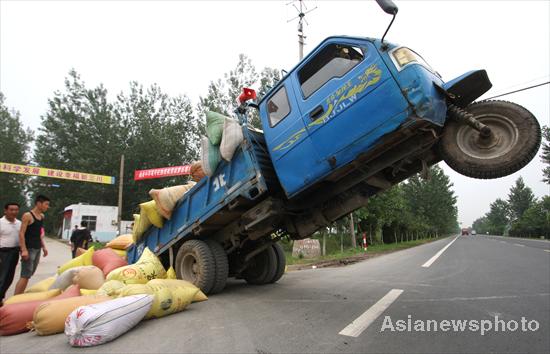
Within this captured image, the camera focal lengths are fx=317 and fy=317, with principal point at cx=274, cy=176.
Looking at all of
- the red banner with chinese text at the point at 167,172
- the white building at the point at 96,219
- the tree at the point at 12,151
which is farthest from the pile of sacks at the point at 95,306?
the tree at the point at 12,151

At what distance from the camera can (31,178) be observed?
40.3 meters

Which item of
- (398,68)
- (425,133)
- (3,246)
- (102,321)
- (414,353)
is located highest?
(398,68)

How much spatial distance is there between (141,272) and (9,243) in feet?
6.82

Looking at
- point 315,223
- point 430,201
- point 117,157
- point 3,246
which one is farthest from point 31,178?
point 430,201

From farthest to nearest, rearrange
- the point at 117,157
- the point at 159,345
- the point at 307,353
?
the point at 117,157 → the point at 159,345 → the point at 307,353

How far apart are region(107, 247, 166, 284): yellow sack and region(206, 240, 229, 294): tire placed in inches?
36.4

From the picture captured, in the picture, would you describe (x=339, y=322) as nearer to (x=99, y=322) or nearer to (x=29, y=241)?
(x=99, y=322)

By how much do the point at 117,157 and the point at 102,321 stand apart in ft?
111

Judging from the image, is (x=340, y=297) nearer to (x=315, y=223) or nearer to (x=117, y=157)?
(x=315, y=223)

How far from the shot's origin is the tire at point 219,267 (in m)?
5.06

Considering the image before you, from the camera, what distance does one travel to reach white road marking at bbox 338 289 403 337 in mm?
3135

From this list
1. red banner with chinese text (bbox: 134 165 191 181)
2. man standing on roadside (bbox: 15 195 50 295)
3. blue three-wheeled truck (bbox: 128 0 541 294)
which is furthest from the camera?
red banner with chinese text (bbox: 134 165 191 181)

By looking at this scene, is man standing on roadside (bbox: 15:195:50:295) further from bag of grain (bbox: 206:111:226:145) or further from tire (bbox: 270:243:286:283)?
tire (bbox: 270:243:286:283)

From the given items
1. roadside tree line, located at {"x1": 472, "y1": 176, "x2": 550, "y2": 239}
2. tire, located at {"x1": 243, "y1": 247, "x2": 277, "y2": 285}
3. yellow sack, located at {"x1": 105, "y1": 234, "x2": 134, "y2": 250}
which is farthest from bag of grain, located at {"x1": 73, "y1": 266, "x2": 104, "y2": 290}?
roadside tree line, located at {"x1": 472, "y1": 176, "x2": 550, "y2": 239}
